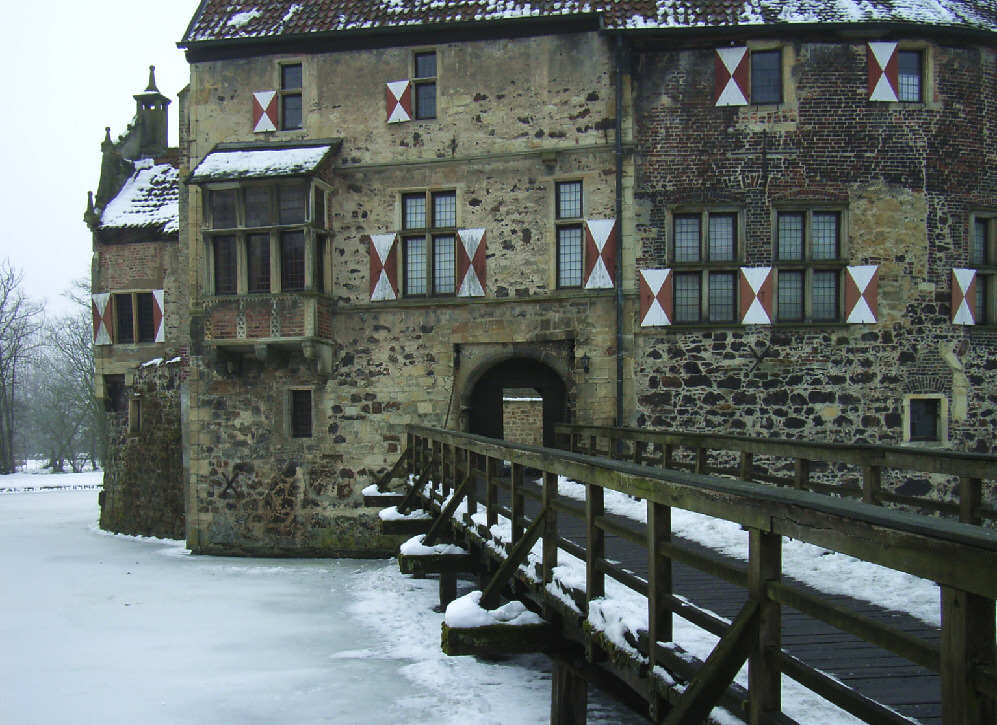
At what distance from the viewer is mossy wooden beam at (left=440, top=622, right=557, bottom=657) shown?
6.14m

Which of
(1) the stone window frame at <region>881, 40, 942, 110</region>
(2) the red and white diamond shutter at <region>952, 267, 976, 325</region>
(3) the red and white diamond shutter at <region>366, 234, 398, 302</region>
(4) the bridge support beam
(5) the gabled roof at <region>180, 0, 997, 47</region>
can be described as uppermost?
(5) the gabled roof at <region>180, 0, 997, 47</region>

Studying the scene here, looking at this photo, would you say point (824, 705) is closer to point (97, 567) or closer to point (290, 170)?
point (290, 170)

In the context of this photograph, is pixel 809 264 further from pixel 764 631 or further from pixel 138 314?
pixel 138 314

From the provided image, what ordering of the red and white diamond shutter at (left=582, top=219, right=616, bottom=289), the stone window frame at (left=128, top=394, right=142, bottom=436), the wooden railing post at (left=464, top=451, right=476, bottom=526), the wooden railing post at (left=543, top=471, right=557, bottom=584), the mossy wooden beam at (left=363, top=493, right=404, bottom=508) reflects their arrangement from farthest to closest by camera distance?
the stone window frame at (left=128, top=394, right=142, bottom=436) < the red and white diamond shutter at (left=582, top=219, right=616, bottom=289) < the mossy wooden beam at (left=363, top=493, right=404, bottom=508) < the wooden railing post at (left=464, top=451, right=476, bottom=526) < the wooden railing post at (left=543, top=471, right=557, bottom=584)

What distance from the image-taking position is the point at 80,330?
1865 inches

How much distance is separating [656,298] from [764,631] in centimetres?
1258

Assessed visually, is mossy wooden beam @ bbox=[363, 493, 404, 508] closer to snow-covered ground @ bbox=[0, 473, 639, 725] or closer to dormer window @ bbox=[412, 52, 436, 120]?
snow-covered ground @ bbox=[0, 473, 639, 725]

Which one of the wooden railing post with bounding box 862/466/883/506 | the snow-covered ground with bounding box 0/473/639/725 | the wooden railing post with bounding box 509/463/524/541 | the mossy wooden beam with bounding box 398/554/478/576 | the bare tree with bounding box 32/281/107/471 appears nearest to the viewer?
the wooden railing post with bounding box 509/463/524/541

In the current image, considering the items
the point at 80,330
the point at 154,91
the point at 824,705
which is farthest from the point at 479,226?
the point at 80,330

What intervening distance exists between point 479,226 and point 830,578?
11.2 m

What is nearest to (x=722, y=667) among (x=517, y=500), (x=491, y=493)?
(x=517, y=500)

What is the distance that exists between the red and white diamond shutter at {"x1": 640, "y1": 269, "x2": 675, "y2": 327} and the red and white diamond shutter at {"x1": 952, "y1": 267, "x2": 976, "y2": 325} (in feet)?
14.9

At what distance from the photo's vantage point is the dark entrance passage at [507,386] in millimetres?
16875

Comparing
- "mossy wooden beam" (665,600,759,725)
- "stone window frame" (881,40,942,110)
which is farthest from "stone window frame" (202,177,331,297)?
"mossy wooden beam" (665,600,759,725)
